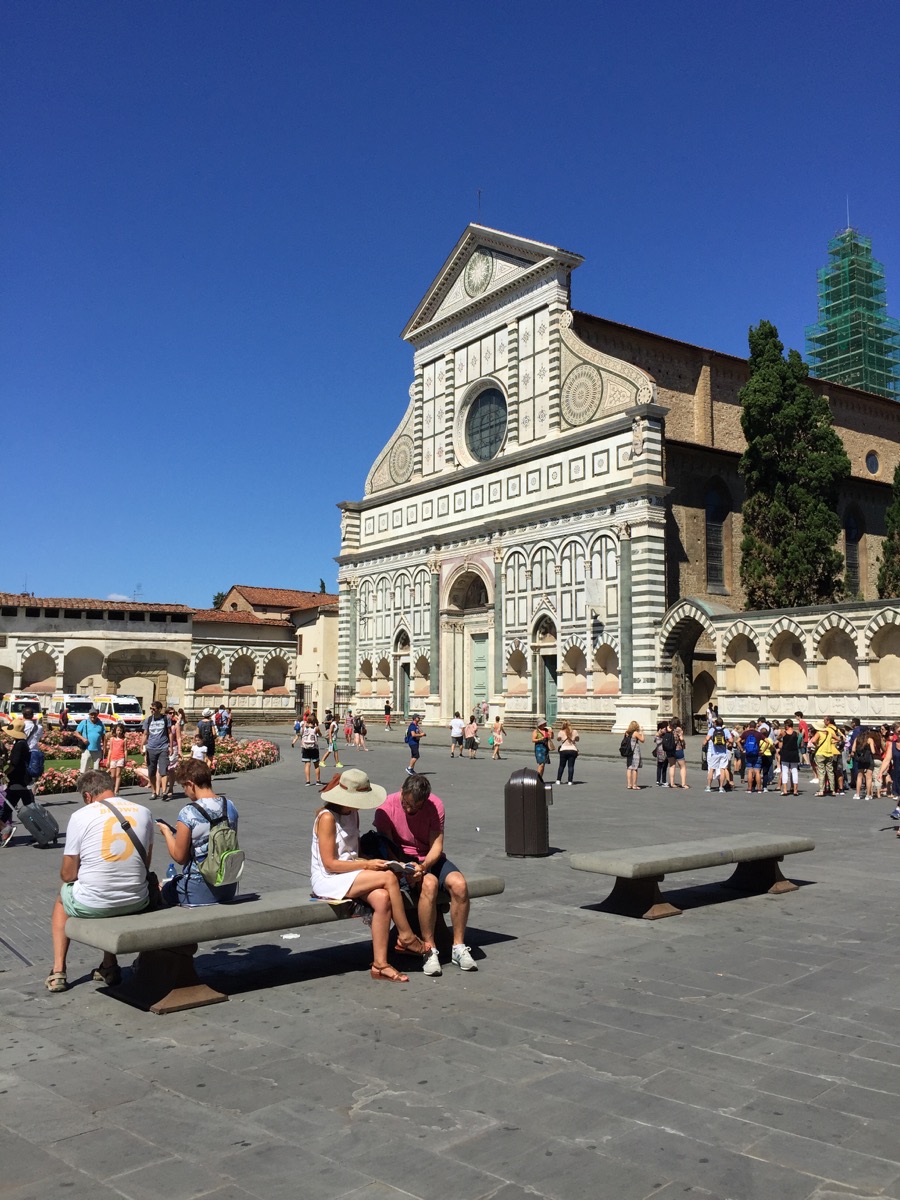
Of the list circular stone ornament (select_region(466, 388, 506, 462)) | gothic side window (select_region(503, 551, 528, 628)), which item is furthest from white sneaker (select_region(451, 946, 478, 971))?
circular stone ornament (select_region(466, 388, 506, 462))

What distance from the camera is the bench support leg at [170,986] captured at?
602 cm

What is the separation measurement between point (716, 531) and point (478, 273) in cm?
1495

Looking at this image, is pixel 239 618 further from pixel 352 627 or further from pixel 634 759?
pixel 634 759

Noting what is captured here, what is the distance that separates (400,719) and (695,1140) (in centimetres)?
4215

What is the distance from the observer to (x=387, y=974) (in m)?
6.65

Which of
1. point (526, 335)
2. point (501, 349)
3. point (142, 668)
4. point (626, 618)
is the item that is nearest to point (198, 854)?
point (626, 618)

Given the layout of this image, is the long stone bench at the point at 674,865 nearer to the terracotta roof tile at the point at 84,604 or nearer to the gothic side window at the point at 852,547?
the gothic side window at the point at 852,547

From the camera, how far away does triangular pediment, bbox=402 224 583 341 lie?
38.7 m

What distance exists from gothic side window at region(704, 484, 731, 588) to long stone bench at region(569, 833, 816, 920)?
27920mm

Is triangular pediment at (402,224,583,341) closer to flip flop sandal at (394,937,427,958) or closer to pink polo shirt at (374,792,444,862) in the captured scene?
pink polo shirt at (374,792,444,862)

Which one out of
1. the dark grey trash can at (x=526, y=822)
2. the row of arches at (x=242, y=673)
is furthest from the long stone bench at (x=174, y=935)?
the row of arches at (x=242, y=673)

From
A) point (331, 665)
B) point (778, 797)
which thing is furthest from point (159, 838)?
point (331, 665)

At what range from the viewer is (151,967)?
623cm

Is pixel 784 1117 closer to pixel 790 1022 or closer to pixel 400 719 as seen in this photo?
pixel 790 1022
